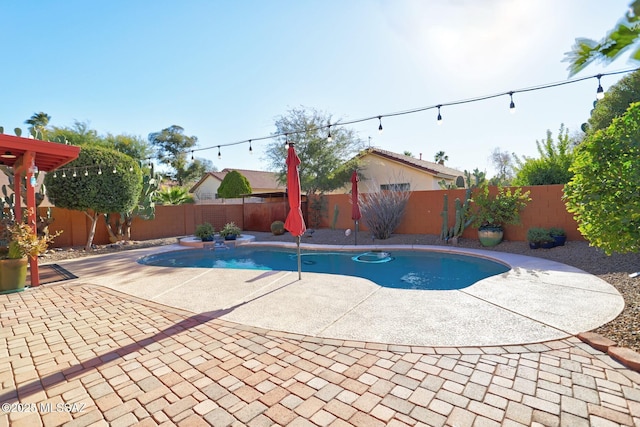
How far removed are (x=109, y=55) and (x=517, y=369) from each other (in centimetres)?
1242

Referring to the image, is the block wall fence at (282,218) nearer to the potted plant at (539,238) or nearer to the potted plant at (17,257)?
the potted plant at (539,238)

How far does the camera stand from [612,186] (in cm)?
368

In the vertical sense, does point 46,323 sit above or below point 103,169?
below

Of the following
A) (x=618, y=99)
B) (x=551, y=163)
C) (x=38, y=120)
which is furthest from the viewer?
(x=38, y=120)

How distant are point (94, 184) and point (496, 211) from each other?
41.5ft

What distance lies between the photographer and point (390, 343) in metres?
3.11

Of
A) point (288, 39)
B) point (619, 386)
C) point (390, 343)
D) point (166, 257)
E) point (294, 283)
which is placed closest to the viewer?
point (619, 386)

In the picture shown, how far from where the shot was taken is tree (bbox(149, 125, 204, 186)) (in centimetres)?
3127

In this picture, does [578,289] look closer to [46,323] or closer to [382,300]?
[382,300]

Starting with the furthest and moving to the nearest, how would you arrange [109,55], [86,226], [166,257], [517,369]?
1. [86,226]
2. [166,257]
3. [109,55]
4. [517,369]

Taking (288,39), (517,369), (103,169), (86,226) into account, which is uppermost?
(288,39)

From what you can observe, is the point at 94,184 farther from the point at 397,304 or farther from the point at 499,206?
the point at 499,206

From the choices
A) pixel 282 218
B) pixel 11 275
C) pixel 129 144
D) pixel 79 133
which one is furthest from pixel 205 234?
pixel 79 133

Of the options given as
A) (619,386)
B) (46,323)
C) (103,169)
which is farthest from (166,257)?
(619,386)
